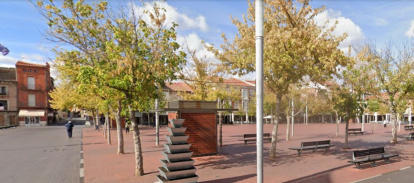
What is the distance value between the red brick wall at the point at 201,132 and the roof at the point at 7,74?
1901 inches

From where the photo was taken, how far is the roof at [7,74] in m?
44.2

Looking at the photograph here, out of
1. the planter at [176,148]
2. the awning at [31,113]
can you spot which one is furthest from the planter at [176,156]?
the awning at [31,113]

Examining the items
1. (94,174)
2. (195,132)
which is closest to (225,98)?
(195,132)

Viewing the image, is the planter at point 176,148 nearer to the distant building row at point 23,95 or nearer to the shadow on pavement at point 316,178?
the shadow on pavement at point 316,178

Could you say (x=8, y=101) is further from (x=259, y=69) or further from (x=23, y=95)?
(x=259, y=69)

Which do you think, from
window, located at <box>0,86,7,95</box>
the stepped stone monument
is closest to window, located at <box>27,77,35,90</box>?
window, located at <box>0,86,7,95</box>

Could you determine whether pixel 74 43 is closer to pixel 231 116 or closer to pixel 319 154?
pixel 319 154

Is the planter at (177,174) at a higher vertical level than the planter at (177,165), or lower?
lower

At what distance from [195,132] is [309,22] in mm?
7847

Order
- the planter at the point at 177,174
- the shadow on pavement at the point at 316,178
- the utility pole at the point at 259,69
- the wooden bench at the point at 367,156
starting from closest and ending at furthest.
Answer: the utility pole at the point at 259,69 < the planter at the point at 177,174 < the shadow on pavement at the point at 316,178 < the wooden bench at the point at 367,156

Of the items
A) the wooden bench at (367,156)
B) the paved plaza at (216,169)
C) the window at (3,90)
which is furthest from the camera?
the window at (3,90)

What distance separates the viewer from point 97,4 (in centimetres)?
885

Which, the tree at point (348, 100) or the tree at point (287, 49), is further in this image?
the tree at point (348, 100)

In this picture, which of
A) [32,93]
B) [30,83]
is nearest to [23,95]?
[32,93]
